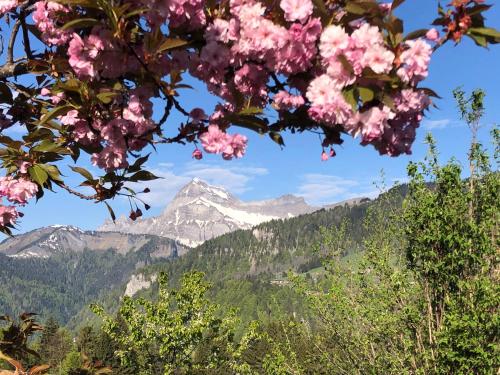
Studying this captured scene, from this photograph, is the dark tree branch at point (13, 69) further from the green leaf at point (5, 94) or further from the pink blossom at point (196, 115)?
the pink blossom at point (196, 115)

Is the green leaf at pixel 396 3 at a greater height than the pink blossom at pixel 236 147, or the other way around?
the green leaf at pixel 396 3

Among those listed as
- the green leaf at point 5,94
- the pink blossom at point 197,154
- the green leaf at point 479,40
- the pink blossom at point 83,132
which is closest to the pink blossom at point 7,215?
the green leaf at point 5,94

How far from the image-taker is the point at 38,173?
3102mm

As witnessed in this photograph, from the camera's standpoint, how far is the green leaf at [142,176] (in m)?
3.26

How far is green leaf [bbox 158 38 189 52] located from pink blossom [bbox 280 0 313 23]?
495mm

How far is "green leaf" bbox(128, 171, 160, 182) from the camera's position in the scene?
3.26 m

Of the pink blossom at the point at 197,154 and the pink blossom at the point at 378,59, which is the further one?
the pink blossom at the point at 197,154

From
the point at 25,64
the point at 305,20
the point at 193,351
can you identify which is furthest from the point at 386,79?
the point at 193,351

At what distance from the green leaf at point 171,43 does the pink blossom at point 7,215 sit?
2.56 metres

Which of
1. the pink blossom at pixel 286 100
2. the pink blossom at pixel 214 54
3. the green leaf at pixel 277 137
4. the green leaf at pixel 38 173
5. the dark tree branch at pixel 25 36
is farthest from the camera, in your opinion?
the dark tree branch at pixel 25 36

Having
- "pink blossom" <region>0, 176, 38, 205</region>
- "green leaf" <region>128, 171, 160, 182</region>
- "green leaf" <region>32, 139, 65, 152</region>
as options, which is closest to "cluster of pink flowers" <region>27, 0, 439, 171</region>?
"green leaf" <region>32, 139, 65, 152</region>

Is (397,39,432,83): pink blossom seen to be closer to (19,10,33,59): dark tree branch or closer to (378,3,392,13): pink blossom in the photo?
(378,3,392,13): pink blossom

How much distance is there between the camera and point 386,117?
2125mm

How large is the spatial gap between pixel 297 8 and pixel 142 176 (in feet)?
5.30
